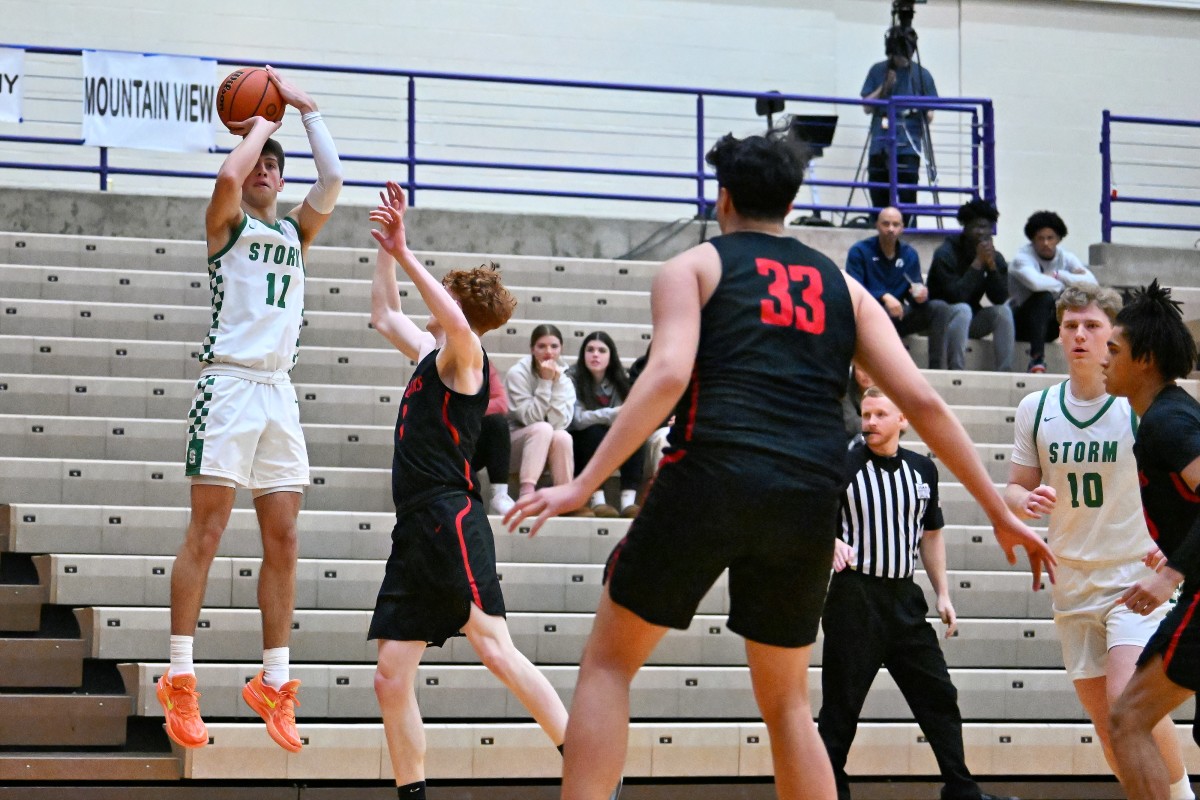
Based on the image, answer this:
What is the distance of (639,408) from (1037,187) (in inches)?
465

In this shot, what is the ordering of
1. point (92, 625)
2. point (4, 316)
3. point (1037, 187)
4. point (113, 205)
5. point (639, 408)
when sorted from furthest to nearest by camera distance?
point (1037, 187)
point (113, 205)
point (4, 316)
point (92, 625)
point (639, 408)

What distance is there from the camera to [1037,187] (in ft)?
46.5

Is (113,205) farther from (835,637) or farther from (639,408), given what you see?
(639,408)

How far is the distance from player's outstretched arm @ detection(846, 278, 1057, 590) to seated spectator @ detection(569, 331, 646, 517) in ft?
15.4

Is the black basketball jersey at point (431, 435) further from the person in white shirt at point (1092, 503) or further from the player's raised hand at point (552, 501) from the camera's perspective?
the person in white shirt at point (1092, 503)

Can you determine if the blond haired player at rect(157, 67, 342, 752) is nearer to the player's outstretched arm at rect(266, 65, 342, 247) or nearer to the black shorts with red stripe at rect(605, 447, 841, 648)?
the player's outstretched arm at rect(266, 65, 342, 247)

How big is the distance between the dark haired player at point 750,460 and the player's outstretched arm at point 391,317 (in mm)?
2051

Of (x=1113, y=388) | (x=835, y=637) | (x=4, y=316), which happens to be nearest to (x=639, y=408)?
(x=1113, y=388)

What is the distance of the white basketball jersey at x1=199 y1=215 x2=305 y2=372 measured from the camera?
5.30m

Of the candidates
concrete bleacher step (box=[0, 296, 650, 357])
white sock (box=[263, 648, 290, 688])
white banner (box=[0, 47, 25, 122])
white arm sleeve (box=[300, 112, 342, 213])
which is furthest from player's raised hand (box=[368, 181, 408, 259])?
white banner (box=[0, 47, 25, 122])

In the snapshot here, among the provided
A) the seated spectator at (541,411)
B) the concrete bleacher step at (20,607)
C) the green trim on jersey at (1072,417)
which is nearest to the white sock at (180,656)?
the concrete bleacher step at (20,607)

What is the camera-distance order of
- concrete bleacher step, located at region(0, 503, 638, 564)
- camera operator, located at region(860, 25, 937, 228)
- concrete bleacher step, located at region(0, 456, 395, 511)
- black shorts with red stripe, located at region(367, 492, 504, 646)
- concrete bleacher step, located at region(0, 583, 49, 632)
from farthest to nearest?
1. camera operator, located at region(860, 25, 937, 228)
2. concrete bleacher step, located at region(0, 456, 395, 511)
3. concrete bleacher step, located at region(0, 503, 638, 564)
4. concrete bleacher step, located at region(0, 583, 49, 632)
5. black shorts with red stripe, located at region(367, 492, 504, 646)

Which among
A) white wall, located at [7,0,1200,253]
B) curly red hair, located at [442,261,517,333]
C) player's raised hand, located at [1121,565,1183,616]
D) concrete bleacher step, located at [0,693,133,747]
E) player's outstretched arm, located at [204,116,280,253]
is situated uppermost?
white wall, located at [7,0,1200,253]

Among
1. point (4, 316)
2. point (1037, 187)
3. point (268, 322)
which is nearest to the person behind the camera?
point (268, 322)
